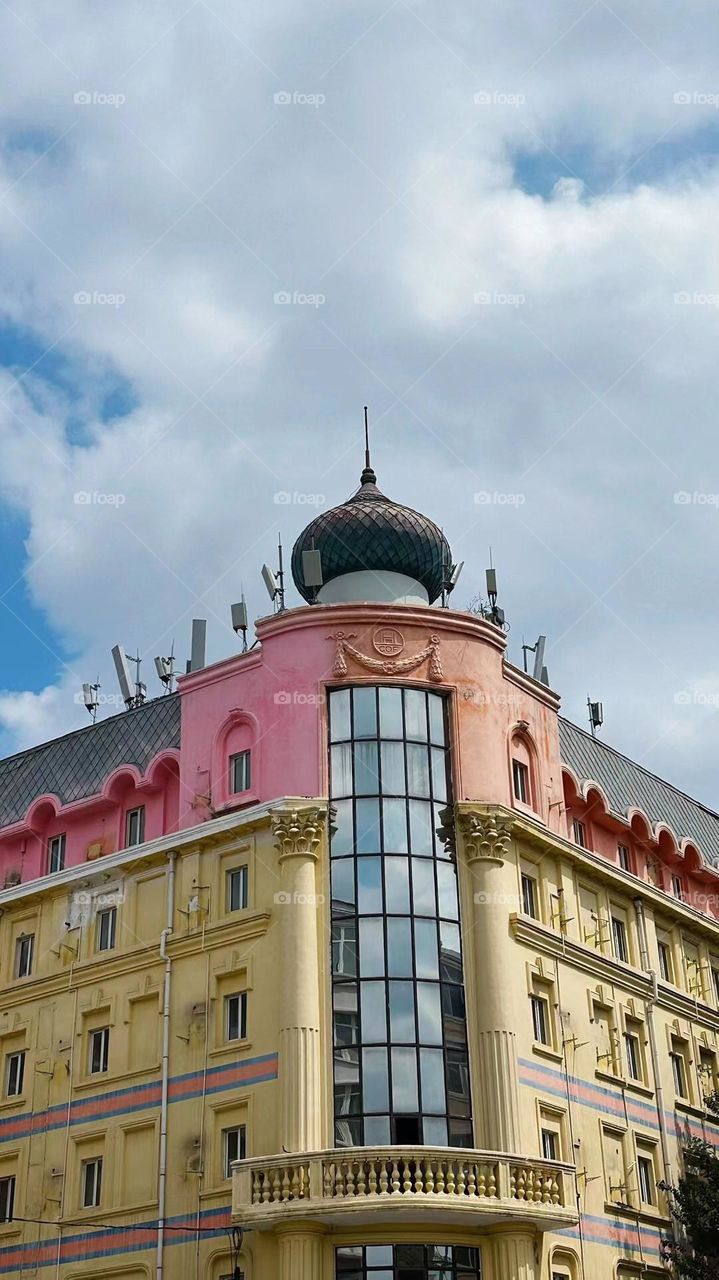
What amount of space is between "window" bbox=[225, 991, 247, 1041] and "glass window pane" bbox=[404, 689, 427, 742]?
7983 millimetres

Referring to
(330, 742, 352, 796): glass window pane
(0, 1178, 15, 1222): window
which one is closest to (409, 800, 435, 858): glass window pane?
(330, 742, 352, 796): glass window pane

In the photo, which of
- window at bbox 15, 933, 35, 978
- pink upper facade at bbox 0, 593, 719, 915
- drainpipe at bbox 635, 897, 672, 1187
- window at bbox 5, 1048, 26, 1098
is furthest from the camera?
window at bbox 15, 933, 35, 978

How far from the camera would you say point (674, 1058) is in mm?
51750

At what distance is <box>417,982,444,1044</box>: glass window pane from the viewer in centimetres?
4253

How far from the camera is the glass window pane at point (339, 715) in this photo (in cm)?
4600

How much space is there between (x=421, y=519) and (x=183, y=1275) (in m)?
21.7

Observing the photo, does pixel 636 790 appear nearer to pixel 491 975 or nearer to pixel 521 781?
pixel 521 781

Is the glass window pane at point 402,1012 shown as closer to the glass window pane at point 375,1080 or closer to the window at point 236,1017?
the glass window pane at point 375,1080

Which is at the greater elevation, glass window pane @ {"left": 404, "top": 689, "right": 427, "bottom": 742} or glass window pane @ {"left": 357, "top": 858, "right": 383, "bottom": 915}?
glass window pane @ {"left": 404, "top": 689, "right": 427, "bottom": 742}

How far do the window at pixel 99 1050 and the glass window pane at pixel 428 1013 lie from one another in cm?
925

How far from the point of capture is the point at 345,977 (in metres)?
43.1

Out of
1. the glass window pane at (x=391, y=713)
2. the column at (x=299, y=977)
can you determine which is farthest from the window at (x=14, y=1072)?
the glass window pane at (x=391, y=713)

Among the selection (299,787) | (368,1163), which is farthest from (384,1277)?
(299,787)

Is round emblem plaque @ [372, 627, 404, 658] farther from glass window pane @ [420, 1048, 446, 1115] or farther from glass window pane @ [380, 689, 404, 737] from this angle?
glass window pane @ [420, 1048, 446, 1115]
